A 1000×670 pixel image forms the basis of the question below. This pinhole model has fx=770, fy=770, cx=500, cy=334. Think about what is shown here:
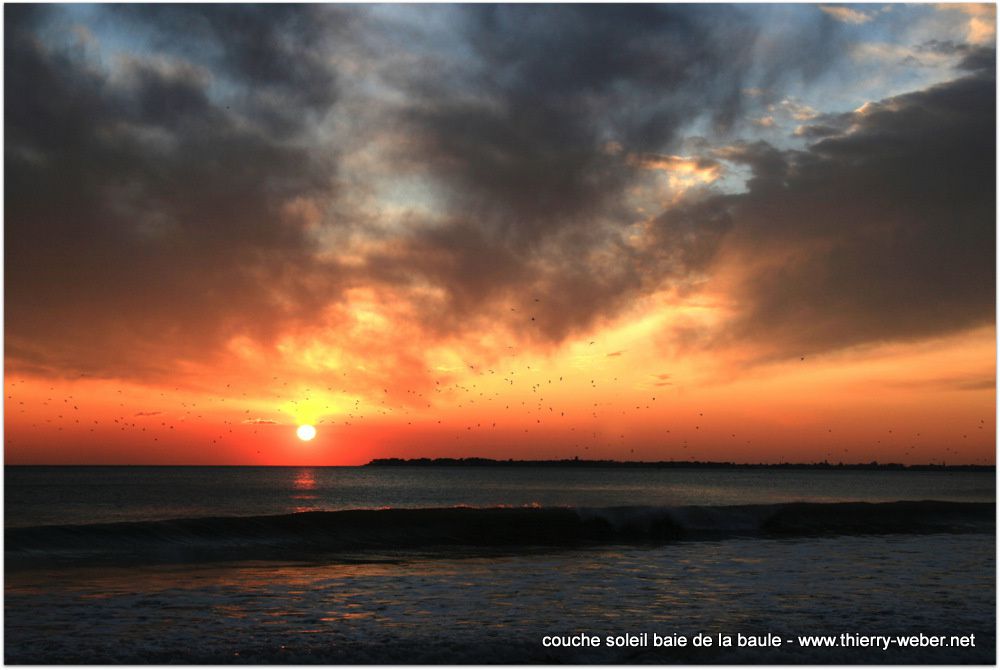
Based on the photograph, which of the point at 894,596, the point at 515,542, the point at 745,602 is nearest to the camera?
the point at 745,602

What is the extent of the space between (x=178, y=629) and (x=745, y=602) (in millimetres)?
10977

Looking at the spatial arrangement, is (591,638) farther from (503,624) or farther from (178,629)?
(178,629)

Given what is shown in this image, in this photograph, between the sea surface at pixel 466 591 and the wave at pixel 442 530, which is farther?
the wave at pixel 442 530

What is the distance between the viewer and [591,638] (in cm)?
1293

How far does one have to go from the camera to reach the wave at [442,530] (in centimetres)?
2398

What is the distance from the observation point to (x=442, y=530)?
3212 centimetres

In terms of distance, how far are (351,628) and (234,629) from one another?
1961mm

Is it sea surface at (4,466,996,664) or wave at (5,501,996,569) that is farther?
wave at (5,501,996,569)

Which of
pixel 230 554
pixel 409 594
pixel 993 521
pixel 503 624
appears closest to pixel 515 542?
pixel 230 554

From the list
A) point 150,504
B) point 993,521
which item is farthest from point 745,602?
point 150,504

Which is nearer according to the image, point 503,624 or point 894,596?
point 503,624

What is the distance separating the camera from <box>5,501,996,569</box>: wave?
78.7 feet

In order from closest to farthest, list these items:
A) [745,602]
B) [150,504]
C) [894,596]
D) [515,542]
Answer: [745,602] → [894,596] → [515,542] → [150,504]

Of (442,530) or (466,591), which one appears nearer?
(466,591)
